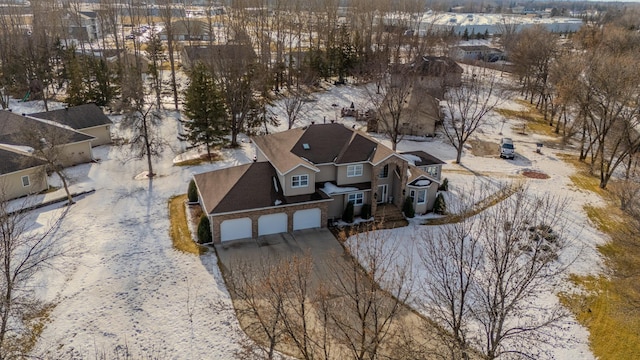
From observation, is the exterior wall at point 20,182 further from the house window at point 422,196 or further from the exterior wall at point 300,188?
the house window at point 422,196

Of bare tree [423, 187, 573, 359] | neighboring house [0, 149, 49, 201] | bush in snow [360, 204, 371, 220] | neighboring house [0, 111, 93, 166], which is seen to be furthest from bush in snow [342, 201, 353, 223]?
neighboring house [0, 149, 49, 201]

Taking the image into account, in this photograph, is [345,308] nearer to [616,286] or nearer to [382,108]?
[616,286]

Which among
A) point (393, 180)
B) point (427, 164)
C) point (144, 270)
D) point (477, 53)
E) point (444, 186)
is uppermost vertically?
point (477, 53)

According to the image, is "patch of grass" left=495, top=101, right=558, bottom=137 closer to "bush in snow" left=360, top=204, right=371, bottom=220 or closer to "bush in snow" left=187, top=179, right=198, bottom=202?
"bush in snow" left=360, top=204, right=371, bottom=220

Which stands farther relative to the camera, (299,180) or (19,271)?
(299,180)

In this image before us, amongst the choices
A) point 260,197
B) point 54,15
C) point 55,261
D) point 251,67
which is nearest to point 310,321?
point 260,197

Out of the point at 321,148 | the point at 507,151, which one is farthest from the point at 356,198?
the point at 507,151

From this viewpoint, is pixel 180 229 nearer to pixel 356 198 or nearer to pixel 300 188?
pixel 300 188
